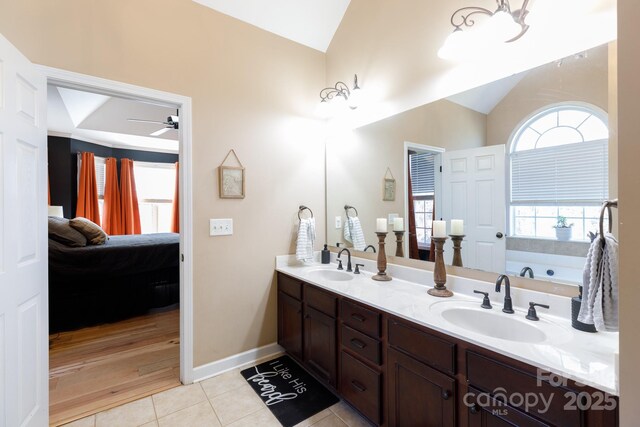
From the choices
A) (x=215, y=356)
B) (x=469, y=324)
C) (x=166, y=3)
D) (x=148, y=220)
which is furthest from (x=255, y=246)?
(x=148, y=220)

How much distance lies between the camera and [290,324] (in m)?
2.38

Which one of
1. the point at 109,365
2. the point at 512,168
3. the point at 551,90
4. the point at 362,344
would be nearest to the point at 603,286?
the point at 512,168

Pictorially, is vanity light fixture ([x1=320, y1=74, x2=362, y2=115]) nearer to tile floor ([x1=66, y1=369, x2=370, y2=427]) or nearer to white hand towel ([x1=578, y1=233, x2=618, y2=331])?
white hand towel ([x1=578, y1=233, x2=618, y2=331])

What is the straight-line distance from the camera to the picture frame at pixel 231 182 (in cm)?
226

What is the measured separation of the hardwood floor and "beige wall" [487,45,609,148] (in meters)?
2.79

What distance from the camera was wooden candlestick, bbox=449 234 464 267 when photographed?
5.80 ft

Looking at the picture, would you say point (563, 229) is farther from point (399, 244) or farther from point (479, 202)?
point (399, 244)

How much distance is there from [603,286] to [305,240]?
76.0 inches

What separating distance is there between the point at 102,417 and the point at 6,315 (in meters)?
0.96

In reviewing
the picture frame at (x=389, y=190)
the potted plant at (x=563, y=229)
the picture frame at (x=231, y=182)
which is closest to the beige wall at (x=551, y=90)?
the potted plant at (x=563, y=229)

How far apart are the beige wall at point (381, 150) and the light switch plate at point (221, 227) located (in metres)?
0.95

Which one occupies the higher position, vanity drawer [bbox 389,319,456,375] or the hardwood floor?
vanity drawer [bbox 389,319,456,375]

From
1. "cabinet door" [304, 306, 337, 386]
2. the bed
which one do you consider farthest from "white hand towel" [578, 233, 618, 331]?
the bed

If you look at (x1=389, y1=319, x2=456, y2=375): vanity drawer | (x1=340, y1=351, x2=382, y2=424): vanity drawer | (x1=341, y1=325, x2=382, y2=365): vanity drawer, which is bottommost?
(x1=340, y1=351, x2=382, y2=424): vanity drawer
